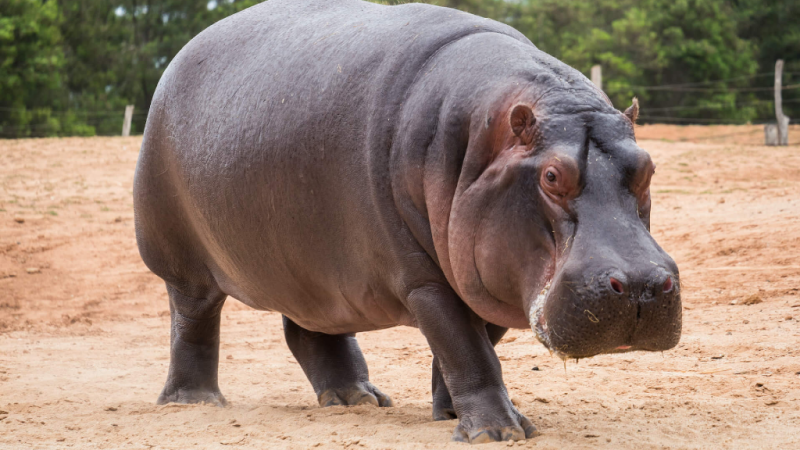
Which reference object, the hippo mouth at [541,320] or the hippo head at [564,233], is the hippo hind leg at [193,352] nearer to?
the hippo head at [564,233]

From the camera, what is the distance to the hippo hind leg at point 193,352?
4930mm

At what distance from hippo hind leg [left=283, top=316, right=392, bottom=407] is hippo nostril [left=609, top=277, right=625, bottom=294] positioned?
2145 millimetres

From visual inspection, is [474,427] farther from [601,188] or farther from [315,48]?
[315,48]

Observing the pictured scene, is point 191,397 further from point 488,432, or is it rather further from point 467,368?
point 488,432

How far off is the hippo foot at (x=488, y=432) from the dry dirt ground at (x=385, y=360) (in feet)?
0.26

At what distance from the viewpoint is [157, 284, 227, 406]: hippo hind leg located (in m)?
4.93

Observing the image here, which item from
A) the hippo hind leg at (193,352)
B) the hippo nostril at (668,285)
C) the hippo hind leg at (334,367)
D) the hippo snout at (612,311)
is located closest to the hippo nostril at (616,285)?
the hippo snout at (612,311)

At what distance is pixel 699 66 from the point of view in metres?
30.0

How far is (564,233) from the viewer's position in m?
2.88

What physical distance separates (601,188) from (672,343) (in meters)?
0.52

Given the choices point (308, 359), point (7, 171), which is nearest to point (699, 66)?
point (7, 171)

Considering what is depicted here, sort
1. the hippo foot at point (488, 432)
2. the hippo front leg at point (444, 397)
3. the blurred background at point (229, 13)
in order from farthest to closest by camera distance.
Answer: the blurred background at point (229, 13) → the hippo front leg at point (444, 397) → the hippo foot at point (488, 432)

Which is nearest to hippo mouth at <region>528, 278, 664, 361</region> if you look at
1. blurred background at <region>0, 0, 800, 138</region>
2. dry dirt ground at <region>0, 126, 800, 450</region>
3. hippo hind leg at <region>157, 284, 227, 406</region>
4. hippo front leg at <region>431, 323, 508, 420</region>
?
dry dirt ground at <region>0, 126, 800, 450</region>

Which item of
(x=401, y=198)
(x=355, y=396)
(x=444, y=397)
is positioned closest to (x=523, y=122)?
(x=401, y=198)
